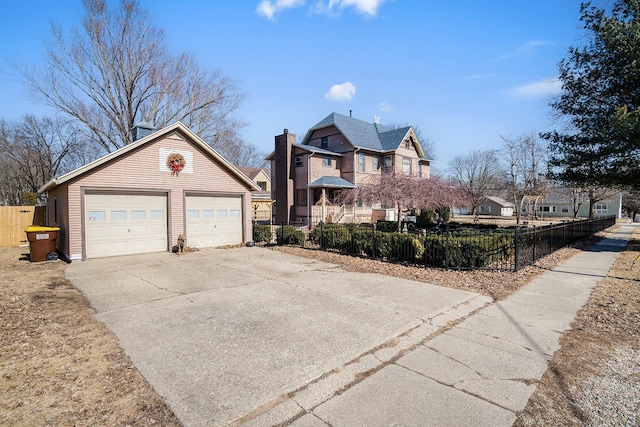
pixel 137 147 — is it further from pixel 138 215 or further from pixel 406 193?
pixel 406 193

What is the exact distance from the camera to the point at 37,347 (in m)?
4.43

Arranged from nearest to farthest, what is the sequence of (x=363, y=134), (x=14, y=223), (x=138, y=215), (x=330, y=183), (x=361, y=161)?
1. (x=138, y=215)
2. (x=14, y=223)
3. (x=330, y=183)
4. (x=361, y=161)
5. (x=363, y=134)

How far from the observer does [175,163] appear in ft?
43.6

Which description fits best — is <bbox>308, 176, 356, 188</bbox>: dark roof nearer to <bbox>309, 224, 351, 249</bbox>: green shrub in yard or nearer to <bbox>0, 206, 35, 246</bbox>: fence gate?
<bbox>309, 224, 351, 249</bbox>: green shrub in yard

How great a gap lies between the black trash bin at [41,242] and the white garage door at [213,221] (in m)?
4.52

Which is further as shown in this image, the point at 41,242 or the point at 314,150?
the point at 314,150

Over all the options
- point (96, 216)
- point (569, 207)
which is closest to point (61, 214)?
point (96, 216)

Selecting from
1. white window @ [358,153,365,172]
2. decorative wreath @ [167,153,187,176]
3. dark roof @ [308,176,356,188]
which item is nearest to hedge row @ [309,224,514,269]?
decorative wreath @ [167,153,187,176]

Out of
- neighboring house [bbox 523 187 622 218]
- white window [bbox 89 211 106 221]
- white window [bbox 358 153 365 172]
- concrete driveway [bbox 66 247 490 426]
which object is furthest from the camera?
neighboring house [bbox 523 187 622 218]

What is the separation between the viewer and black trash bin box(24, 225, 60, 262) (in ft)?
36.7

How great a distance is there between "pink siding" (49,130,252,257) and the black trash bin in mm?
920

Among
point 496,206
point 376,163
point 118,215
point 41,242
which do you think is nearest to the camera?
point 41,242

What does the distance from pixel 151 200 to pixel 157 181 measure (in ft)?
2.59

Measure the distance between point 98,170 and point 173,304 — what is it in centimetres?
791
